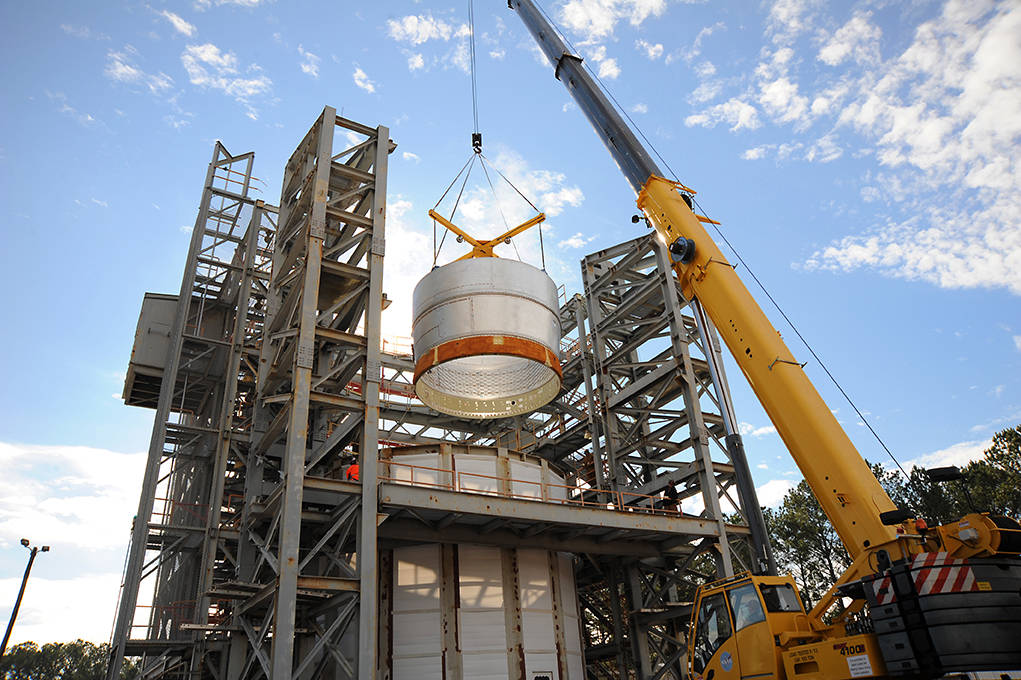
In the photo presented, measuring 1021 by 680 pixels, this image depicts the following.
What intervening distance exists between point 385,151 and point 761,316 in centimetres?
1416

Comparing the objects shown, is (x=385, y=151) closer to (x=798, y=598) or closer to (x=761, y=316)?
(x=761, y=316)

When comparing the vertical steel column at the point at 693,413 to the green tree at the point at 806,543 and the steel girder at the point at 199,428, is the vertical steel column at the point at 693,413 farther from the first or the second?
the green tree at the point at 806,543

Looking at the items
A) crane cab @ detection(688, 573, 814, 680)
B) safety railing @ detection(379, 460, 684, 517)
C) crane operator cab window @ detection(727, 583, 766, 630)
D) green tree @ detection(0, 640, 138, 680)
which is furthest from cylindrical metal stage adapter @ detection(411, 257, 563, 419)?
green tree @ detection(0, 640, 138, 680)

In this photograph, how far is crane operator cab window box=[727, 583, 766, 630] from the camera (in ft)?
38.4

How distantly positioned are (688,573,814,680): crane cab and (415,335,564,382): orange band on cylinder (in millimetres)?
7961

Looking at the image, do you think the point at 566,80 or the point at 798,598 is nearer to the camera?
the point at 798,598

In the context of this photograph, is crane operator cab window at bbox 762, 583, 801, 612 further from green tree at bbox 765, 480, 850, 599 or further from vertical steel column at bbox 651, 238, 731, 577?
green tree at bbox 765, 480, 850, 599

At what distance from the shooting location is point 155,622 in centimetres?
2895

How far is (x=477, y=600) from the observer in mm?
21000

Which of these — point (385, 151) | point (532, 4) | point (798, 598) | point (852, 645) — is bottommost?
point (852, 645)

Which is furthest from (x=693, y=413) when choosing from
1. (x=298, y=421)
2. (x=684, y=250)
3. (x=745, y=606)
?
(x=298, y=421)

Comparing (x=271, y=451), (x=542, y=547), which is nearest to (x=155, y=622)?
(x=271, y=451)

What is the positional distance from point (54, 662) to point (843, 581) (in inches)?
5182

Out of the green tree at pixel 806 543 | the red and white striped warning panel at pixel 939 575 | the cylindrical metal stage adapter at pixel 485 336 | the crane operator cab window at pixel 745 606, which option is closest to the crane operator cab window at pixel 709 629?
the crane operator cab window at pixel 745 606
